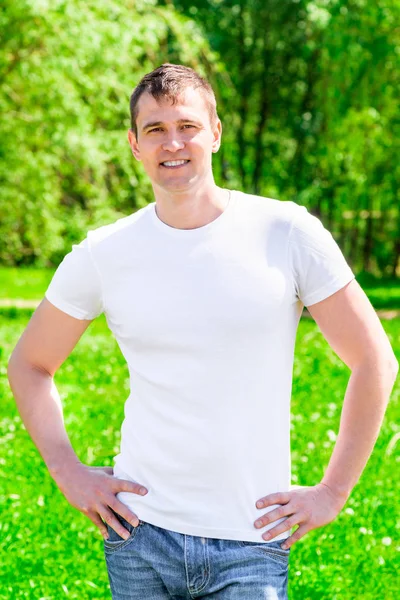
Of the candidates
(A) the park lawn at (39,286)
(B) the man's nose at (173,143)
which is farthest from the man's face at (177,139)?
(A) the park lawn at (39,286)

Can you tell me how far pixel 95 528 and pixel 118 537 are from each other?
327cm

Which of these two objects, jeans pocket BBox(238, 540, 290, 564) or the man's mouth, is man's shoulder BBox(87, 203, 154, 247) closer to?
the man's mouth

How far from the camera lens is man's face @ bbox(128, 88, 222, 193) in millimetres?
2559

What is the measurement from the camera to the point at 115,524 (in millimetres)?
2549

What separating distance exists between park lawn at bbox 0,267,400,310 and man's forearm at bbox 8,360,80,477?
17.6 m

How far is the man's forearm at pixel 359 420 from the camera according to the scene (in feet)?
8.25

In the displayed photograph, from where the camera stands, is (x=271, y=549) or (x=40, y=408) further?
(x=40, y=408)

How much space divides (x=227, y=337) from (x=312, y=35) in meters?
24.7

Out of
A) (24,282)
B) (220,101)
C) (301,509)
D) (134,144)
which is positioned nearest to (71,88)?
(24,282)

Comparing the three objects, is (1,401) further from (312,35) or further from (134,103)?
(312,35)

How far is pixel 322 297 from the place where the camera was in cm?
247

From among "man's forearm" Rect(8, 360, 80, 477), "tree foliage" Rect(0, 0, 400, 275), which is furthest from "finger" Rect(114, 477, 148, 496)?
"tree foliage" Rect(0, 0, 400, 275)

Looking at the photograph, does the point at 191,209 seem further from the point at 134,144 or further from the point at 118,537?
the point at 118,537

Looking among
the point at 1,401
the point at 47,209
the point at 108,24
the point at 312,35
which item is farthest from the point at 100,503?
the point at 312,35
